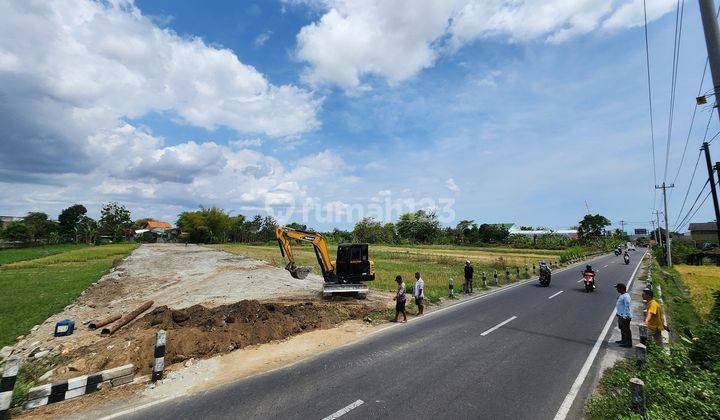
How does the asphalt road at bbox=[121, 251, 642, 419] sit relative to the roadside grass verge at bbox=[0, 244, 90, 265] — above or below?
below

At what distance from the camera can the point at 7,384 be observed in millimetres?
5934

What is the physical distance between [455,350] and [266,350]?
18.5 ft

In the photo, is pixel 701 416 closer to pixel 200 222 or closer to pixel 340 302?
pixel 340 302

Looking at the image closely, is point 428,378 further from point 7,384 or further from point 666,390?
point 7,384

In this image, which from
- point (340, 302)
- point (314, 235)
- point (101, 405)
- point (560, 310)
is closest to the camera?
point (101, 405)

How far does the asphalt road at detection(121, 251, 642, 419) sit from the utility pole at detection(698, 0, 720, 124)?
7113mm

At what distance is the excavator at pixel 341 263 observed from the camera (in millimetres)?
17672

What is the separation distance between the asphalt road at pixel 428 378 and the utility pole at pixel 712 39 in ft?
23.3

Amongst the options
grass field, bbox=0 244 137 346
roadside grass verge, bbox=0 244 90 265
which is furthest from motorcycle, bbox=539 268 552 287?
roadside grass verge, bbox=0 244 90 265

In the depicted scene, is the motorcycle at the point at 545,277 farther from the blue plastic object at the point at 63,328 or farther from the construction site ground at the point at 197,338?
the blue plastic object at the point at 63,328

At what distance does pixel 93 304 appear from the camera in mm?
18094

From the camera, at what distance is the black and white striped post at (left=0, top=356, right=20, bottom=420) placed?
5.91m

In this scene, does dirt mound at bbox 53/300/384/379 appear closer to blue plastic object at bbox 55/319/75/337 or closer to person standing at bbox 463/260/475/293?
blue plastic object at bbox 55/319/75/337

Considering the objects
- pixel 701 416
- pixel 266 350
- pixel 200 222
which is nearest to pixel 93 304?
pixel 266 350
